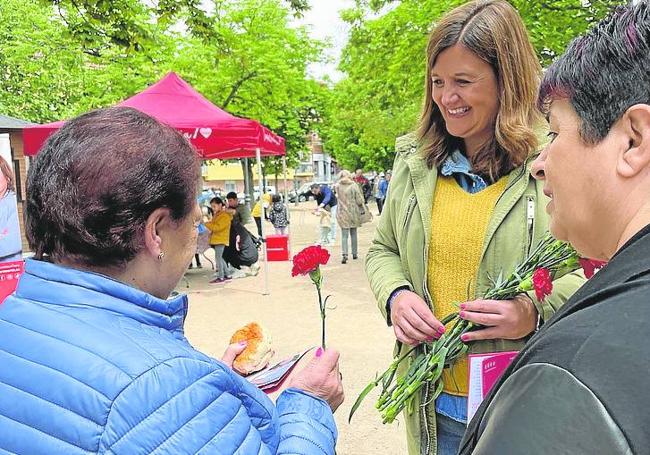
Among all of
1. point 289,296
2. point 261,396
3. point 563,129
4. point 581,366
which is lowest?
point 289,296

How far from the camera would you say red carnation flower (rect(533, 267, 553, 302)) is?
154 cm

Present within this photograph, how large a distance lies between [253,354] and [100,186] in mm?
928

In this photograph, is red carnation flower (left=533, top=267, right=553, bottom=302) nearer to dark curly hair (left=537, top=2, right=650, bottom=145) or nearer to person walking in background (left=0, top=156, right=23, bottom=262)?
dark curly hair (left=537, top=2, right=650, bottom=145)

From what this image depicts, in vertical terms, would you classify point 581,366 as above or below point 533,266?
above

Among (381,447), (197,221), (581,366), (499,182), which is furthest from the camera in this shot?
(381,447)

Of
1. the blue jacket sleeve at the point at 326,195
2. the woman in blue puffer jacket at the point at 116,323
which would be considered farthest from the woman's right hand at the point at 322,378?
the blue jacket sleeve at the point at 326,195

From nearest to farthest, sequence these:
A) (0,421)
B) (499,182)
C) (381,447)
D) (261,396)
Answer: (0,421)
(261,396)
(499,182)
(381,447)

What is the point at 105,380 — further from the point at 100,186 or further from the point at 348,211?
the point at 348,211

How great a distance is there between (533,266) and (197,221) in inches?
36.8

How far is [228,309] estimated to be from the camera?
8328mm

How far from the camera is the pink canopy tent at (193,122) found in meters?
8.05

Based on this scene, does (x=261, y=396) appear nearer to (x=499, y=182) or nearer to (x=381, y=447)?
(x=499, y=182)

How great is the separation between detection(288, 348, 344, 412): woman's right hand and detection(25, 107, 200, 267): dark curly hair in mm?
606

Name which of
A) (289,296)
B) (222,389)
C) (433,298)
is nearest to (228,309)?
(289,296)
